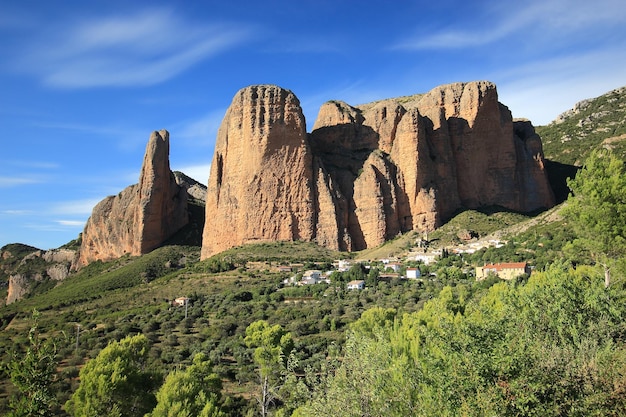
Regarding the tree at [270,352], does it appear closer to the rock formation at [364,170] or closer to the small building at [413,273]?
the small building at [413,273]

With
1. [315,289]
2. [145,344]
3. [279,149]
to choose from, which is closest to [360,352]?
[145,344]

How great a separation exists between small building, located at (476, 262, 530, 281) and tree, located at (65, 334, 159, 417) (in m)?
32.2

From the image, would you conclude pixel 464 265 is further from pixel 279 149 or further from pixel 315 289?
pixel 279 149

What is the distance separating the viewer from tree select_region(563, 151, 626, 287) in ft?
67.2

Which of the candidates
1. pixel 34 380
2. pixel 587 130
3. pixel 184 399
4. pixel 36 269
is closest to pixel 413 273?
pixel 184 399

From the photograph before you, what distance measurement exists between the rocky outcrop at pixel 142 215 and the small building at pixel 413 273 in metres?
47.2

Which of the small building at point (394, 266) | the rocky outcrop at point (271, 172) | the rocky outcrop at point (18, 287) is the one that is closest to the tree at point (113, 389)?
the small building at point (394, 266)

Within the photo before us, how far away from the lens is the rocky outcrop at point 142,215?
276ft

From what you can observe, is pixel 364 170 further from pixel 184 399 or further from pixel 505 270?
pixel 184 399

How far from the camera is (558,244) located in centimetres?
4919

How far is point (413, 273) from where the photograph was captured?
53844mm

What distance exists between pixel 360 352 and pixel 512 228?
183 ft

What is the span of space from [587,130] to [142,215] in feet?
267

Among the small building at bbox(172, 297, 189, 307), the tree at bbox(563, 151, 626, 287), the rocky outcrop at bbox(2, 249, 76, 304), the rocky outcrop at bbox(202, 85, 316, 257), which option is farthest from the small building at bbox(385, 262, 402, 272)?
the rocky outcrop at bbox(2, 249, 76, 304)
